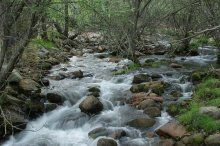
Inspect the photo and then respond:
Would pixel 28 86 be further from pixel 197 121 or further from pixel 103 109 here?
pixel 197 121

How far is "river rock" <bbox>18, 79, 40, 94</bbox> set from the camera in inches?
499

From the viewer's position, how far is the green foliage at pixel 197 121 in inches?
371

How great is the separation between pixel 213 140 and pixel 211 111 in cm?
148

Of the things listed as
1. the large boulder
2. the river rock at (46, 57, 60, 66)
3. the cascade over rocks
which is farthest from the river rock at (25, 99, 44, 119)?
the river rock at (46, 57, 60, 66)

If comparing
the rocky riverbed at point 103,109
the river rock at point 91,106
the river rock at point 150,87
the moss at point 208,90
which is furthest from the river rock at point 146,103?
the moss at point 208,90

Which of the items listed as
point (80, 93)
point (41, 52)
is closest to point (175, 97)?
point (80, 93)

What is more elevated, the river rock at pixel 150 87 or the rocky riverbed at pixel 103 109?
the river rock at pixel 150 87

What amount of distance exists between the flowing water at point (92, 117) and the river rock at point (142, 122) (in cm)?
16

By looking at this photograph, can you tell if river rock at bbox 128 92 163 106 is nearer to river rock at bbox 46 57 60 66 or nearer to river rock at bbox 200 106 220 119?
river rock at bbox 200 106 220 119

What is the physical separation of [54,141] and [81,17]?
12.3 ft

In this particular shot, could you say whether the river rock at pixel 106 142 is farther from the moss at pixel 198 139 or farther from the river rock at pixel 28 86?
the river rock at pixel 28 86

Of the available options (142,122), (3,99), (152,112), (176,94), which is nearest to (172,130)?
(142,122)

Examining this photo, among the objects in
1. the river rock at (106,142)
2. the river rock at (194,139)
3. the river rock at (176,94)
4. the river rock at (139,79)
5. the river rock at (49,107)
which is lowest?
the river rock at (106,142)

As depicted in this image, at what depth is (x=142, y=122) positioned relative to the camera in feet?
35.6
